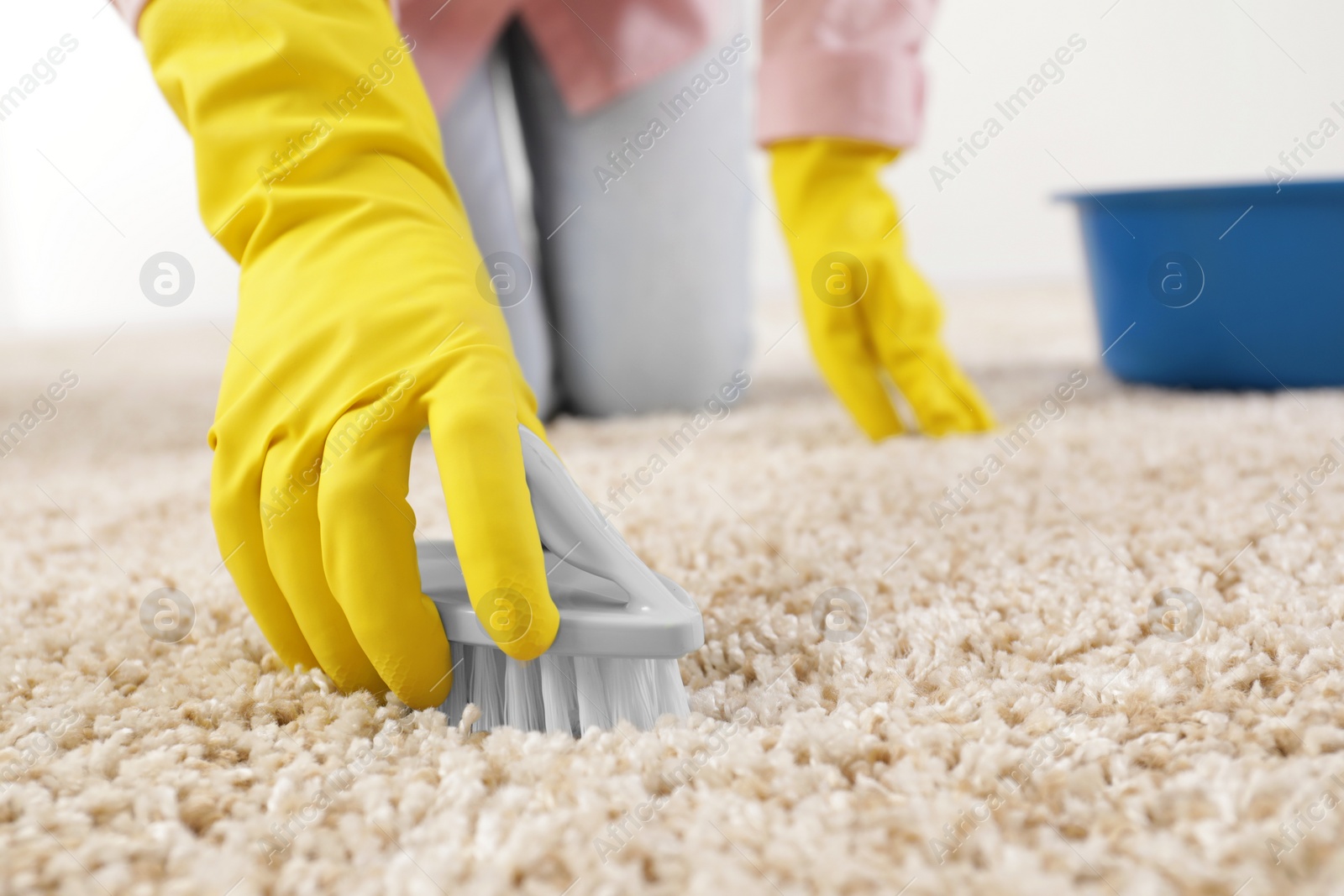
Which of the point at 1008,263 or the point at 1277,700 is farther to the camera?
the point at 1008,263

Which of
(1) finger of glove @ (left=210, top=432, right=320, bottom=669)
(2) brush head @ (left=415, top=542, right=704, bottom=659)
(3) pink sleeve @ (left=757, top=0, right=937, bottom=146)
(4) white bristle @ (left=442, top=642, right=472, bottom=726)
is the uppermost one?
(3) pink sleeve @ (left=757, top=0, right=937, bottom=146)

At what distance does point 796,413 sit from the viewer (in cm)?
131

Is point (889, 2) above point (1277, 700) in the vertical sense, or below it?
above

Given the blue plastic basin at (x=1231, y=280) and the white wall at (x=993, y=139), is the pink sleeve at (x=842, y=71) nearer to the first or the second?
the blue plastic basin at (x=1231, y=280)

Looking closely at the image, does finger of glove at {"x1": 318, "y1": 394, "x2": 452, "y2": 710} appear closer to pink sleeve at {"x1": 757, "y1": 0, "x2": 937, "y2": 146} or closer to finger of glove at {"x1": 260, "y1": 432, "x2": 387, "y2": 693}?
finger of glove at {"x1": 260, "y1": 432, "x2": 387, "y2": 693}

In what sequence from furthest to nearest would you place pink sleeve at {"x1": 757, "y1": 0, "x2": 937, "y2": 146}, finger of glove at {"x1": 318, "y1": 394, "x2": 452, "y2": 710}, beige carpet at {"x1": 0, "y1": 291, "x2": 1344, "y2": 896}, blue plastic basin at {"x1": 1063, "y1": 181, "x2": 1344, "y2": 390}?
1. blue plastic basin at {"x1": 1063, "y1": 181, "x2": 1344, "y2": 390}
2. pink sleeve at {"x1": 757, "y1": 0, "x2": 937, "y2": 146}
3. finger of glove at {"x1": 318, "y1": 394, "x2": 452, "y2": 710}
4. beige carpet at {"x1": 0, "y1": 291, "x2": 1344, "y2": 896}

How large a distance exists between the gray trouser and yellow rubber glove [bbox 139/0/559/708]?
0.75 m

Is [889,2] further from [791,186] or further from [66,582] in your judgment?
[66,582]

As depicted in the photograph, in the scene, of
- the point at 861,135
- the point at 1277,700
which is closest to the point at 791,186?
the point at 861,135

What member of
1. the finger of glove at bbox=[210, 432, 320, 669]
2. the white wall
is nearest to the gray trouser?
the finger of glove at bbox=[210, 432, 320, 669]

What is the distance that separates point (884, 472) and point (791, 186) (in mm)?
358

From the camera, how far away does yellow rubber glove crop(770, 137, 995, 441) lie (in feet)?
3.42

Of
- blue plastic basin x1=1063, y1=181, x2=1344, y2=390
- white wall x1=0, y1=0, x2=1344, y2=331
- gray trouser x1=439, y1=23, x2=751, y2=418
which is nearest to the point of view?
blue plastic basin x1=1063, y1=181, x2=1344, y2=390

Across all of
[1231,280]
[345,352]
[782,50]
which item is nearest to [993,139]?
[1231,280]
